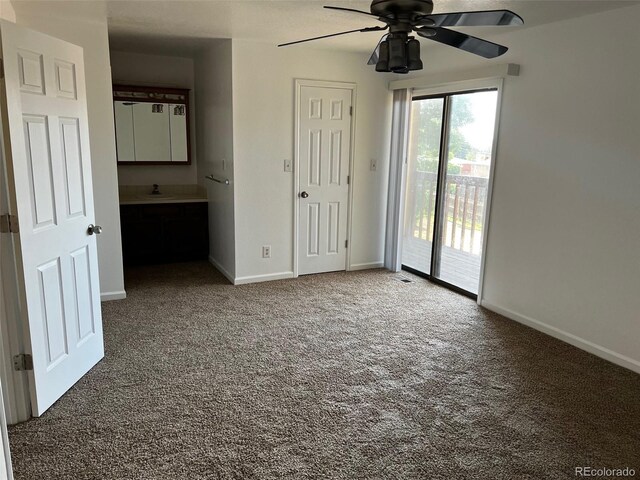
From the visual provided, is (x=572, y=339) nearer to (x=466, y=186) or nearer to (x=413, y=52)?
(x=466, y=186)

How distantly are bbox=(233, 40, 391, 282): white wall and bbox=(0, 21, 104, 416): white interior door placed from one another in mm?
1860

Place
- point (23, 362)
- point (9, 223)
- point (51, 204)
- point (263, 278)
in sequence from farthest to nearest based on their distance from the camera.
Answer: point (263, 278), point (51, 204), point (23, 362), point (9, 223)

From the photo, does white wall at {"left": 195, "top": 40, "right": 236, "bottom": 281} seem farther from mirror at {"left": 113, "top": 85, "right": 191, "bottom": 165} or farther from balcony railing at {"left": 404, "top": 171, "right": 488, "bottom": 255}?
balcony railing at {"left": 404, "top": 171, "right": 488, "bottom": 255}

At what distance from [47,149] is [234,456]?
1927 mm

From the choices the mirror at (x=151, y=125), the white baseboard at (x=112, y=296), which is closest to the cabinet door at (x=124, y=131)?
the mirror at (x=151, y=125)

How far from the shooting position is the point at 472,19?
2098 millimetres

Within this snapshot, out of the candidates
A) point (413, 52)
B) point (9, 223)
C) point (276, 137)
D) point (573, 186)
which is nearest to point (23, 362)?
point (9, 223)

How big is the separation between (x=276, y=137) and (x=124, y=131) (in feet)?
6.58

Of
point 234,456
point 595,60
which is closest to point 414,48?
point 595,60

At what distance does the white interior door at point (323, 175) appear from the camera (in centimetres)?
504

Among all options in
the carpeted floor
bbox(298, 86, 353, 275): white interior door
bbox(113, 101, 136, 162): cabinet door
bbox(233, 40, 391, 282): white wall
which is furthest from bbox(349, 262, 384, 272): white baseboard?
bbox(113, 101, 136, 162): cabinet door

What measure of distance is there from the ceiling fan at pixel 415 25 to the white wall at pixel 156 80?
13.4 feet

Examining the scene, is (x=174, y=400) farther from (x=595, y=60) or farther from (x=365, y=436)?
(x=595, y=60)

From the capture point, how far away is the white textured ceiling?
3176mm
